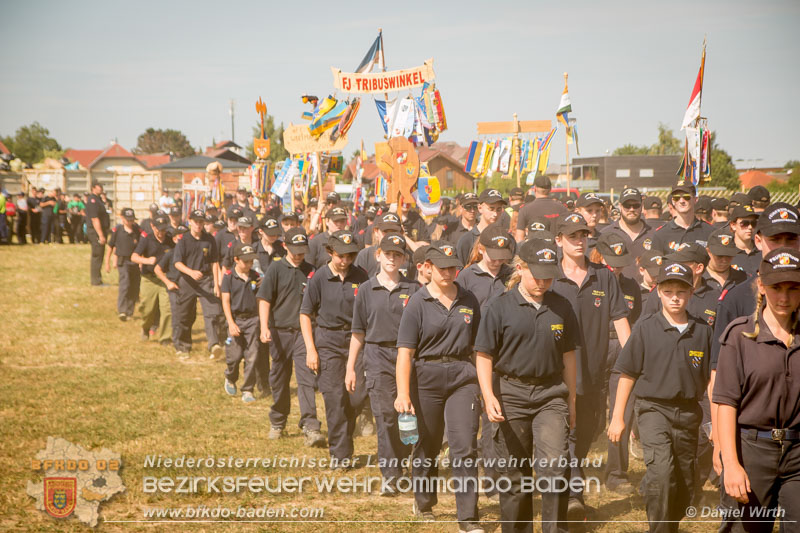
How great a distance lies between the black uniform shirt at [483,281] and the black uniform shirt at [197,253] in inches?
283

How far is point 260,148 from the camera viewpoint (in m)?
17.6

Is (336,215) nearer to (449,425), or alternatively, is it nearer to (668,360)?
(449,425)

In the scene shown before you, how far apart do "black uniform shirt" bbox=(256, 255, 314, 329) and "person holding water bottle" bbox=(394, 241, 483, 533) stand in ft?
9.61

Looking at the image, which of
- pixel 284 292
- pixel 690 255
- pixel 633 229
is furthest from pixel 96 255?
pixel 690 255

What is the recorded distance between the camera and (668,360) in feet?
18.2

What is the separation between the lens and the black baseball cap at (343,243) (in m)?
8.07

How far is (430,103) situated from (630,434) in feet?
25.9

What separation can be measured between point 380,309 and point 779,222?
3593 mm

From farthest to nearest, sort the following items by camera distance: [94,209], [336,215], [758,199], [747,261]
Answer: [94,209]
[336,215]
[758,199]
[747,261]

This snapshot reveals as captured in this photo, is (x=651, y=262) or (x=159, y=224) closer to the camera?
(x=651, y=262)

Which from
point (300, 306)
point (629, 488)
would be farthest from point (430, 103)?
point (629, 488)

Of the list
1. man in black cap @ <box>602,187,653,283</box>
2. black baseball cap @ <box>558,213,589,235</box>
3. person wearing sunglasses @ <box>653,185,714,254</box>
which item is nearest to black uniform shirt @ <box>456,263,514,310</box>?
black baseball cap @ <box>558,213,589,235</box>

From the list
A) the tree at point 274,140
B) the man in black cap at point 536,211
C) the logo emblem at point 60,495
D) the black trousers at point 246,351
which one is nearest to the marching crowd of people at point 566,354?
the man in black cap at point 536,211

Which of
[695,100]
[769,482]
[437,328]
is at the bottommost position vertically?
[769,482]
